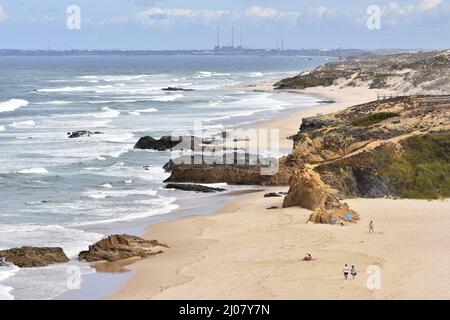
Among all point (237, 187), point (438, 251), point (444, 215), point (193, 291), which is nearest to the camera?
point (193, 291)

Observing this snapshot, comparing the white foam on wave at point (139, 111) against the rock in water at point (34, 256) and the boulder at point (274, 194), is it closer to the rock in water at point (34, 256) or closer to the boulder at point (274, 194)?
the boulder at point (274, 194)

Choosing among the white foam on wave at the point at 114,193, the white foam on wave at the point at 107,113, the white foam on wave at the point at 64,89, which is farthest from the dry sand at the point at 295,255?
the white foam on wave at the point at 64,89

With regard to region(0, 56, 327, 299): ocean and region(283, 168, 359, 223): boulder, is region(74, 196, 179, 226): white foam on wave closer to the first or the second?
region(0, 56, 327, 299): ocean

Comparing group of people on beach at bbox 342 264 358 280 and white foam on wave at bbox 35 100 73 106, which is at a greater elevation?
group of people on beach at bbox 342 264 358 280

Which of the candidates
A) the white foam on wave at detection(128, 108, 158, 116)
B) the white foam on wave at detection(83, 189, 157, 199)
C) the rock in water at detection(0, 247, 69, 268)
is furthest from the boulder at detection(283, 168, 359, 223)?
the white foam on wave at detection(128, 108, 158, 116)
